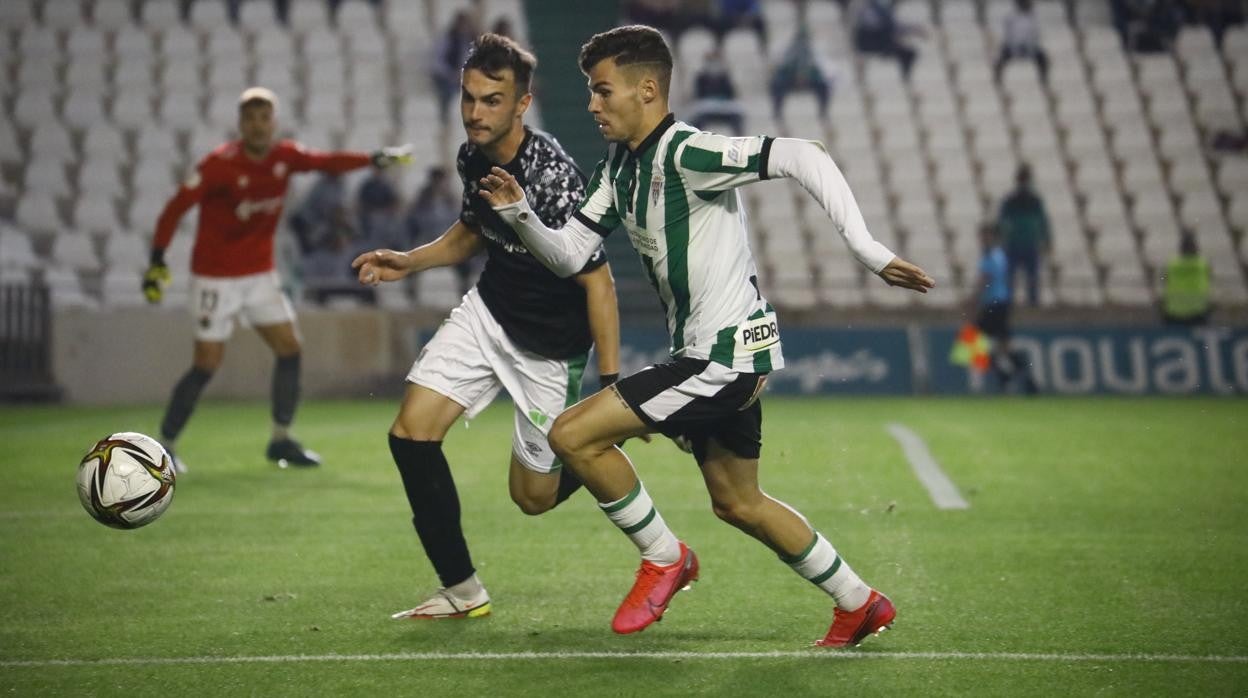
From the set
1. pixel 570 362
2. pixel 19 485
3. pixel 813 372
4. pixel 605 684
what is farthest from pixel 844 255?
pixel 605 684

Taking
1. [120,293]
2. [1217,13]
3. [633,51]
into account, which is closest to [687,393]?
[633,51]

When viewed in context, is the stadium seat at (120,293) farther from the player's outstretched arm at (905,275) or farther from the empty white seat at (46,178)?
the player's outstretched arm at (905,275)

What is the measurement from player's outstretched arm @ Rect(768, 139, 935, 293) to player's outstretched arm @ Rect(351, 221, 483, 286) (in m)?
1.58

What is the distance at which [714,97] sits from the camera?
21.3 metres

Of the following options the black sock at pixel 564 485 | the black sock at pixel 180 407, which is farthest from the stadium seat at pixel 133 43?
the black sock at pixel 564 485

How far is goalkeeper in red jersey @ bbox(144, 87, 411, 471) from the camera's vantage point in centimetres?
1065

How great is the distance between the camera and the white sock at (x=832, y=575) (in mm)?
5457

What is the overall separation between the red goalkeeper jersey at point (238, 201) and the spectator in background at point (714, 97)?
35.4 feet

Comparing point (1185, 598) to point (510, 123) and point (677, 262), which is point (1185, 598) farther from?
point (510, 123)

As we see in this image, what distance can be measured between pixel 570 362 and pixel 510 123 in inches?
39.8

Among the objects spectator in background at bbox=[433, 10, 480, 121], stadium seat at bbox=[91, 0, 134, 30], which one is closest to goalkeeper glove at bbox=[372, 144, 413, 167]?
spectator in background at bbox=[433, 10, 480, 121]

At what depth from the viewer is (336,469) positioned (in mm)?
11188

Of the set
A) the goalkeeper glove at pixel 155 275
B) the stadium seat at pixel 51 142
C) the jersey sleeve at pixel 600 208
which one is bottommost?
the goalkeeper glove at pixel 155 275

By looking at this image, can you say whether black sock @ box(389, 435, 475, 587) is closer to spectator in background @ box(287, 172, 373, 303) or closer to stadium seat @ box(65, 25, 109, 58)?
spectator in background @ box(287, 172, 373, 303)
